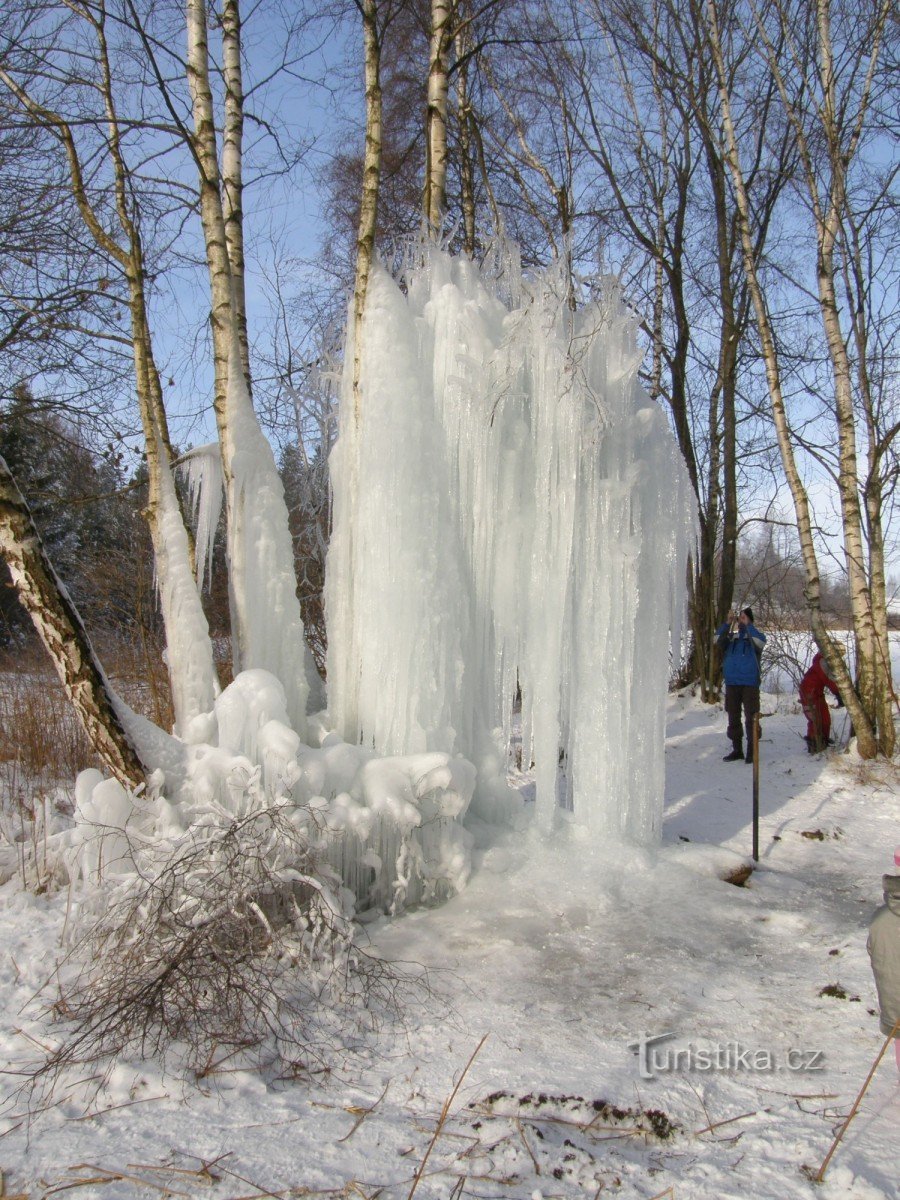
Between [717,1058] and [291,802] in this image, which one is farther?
[291,802]

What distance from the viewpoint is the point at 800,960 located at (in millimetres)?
3750

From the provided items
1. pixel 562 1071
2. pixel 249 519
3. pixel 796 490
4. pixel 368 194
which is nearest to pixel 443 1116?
pixel 562 1071

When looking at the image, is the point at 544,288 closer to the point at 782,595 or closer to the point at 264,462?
the point at 264,462

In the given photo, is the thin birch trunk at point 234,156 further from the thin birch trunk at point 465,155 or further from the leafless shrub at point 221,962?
the leafless shrub at point 221,962

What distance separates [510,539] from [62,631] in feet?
8.50

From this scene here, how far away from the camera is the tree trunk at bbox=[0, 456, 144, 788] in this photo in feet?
13.0

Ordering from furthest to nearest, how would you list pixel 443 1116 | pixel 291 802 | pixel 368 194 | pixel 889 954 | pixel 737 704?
pixel 737 704
pixel 368 194
pixel 291 802
pixel 889 954
pixel 443 1116

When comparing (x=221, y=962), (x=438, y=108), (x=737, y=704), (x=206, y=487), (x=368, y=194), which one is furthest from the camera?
(x=737, y=704)

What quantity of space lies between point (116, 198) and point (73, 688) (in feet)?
15.9

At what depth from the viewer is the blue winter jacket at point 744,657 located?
795 centimetres

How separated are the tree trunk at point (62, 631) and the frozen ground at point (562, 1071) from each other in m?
0.79

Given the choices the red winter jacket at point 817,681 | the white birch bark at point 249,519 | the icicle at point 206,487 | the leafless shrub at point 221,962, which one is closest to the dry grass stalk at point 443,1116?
the leafless shrub at point 221,962

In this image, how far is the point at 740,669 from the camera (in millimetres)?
7992

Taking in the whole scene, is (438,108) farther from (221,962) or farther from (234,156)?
(221,962)
